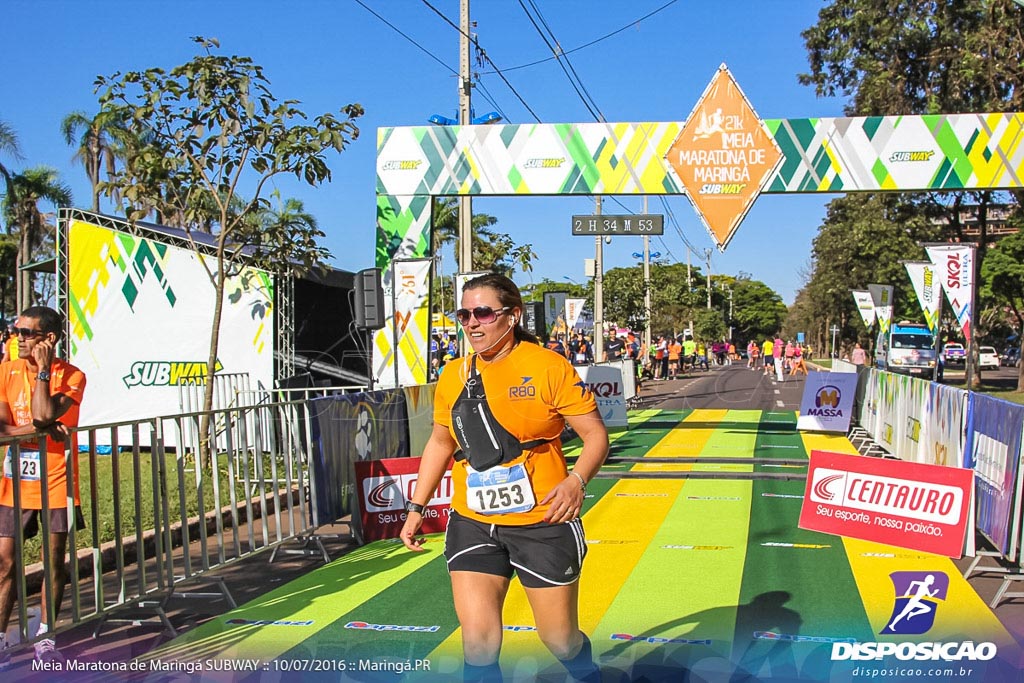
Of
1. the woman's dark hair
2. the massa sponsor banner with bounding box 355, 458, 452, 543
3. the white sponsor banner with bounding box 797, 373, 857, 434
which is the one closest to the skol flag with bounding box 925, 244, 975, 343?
the white sponsor banner with bounding box 797, 373, 857, 434

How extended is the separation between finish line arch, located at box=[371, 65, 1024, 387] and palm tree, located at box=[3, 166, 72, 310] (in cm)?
2896

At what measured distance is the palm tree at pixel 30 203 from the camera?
128 feet

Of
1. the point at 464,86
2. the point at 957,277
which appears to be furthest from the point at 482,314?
the point at 464,86

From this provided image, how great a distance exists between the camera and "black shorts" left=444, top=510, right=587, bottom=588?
12.4 feet

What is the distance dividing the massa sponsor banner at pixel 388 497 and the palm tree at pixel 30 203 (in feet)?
112

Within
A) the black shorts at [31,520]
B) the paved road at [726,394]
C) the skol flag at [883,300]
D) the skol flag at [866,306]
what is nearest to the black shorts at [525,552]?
the black shorts at [31,520]

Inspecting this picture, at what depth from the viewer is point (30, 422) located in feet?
19.4

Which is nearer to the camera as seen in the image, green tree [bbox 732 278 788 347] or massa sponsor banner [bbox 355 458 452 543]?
massa sponsor banner [bbox 355 458 452 543]

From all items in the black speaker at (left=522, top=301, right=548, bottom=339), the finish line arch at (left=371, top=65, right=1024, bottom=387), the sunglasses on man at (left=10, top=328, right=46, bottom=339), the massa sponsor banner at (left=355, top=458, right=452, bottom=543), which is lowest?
the massa sponsor banner at (left=355, top=458, right=452, bottom=543)

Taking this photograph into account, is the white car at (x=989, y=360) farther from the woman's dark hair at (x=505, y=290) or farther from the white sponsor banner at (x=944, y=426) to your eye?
the woman's dark hair at (x=505, y=290)

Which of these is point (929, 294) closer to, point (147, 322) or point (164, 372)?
point (164, 372)

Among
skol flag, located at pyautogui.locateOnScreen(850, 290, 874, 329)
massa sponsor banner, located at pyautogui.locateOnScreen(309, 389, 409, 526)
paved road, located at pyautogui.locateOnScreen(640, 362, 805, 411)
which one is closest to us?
massa sponsor banner, located at pyautogui.locateOnScreen(309, 389, 409, 526)

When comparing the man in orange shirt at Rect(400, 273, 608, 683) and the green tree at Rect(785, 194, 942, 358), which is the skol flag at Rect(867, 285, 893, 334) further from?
the man in orange shirt at Rect(400, 273, 608, 683)

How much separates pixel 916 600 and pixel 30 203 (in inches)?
1614
